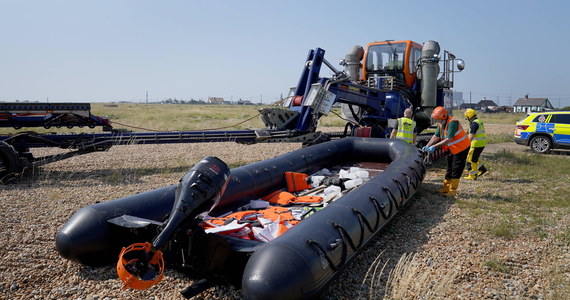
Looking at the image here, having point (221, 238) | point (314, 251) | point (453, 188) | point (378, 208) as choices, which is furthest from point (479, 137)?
point (221, 238)

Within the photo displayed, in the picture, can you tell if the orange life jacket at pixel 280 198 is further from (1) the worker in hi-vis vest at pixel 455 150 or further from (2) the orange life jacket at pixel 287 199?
(1) the worker in hi-vis vest at pixel 455 150

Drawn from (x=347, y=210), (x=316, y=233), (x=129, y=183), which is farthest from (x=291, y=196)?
(x=129, y=183)

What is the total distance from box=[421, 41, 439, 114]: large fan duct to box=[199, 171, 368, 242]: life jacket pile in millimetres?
5443

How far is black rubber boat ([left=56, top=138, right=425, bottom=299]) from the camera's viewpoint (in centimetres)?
305

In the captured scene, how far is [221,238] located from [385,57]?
877 cm

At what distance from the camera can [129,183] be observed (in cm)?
802

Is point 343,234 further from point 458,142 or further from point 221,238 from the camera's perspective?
point 458,142

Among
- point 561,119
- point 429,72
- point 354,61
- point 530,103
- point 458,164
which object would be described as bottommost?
point 458,164

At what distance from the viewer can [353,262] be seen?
427 centimetres

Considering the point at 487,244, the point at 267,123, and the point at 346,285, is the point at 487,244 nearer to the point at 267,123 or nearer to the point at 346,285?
the point at 346,285

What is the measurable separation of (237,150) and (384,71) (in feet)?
17.2

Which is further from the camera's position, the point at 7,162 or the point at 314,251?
the point at 7,162

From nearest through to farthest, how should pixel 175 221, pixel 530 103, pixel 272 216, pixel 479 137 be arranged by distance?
pixel 175 221
pixel 272 216
pixel 479 137
pixel 530 103

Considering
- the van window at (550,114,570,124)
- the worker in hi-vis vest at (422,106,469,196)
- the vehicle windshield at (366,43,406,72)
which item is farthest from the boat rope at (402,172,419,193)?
the van window at (550,114,570,124)
